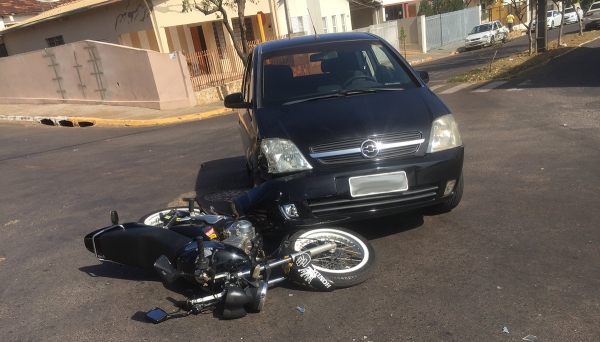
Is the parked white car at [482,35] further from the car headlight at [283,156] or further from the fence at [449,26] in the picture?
the car headlight at [283,156]

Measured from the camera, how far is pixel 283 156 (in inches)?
170

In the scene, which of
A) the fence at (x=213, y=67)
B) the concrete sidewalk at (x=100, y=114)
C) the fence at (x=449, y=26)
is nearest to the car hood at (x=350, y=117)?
the concrete sidewalk at (x=100, y=114)

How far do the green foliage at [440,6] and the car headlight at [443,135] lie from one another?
42.0 m

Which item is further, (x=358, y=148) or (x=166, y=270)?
(x=358, y=148)

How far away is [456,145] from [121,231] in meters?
2.68

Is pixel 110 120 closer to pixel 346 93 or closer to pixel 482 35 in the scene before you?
pixel 346 93

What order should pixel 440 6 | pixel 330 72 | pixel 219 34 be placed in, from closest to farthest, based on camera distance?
pixel 330 72 → pixel 219 34 → pixel 440 6

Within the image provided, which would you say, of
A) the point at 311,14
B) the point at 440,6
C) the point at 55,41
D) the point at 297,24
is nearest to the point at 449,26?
the point at 440,6

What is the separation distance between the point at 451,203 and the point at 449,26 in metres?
37.1

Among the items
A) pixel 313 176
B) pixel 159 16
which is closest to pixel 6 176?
pixel 313 176

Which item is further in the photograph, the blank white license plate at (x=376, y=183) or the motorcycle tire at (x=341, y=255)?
the blank white license plate at (x=376, y=183)

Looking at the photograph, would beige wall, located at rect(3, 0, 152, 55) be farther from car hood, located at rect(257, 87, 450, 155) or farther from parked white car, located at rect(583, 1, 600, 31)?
parked white car, located at rect(583, 1, 600, 31)

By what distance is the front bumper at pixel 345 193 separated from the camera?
413 centimetres

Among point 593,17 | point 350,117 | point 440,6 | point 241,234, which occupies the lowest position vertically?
point 593,17
